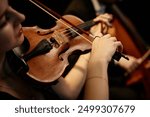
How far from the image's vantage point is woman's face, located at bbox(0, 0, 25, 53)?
739 mm

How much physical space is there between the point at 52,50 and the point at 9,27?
0.72ft

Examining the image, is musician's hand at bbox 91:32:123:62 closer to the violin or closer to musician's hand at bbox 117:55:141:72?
the violin

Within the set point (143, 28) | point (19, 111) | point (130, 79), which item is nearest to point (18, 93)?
point (19, 111)

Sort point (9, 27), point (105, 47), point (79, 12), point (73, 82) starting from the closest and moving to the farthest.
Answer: point (9, 27) < point (105, 47) < point (73, 82) < point (79, 12)

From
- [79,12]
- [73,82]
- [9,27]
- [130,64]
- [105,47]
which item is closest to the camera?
[9,27]

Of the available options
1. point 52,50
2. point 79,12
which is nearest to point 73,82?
point 52,50

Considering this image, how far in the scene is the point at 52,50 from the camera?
3.13 feet

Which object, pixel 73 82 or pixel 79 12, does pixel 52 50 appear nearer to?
pixel 73 82

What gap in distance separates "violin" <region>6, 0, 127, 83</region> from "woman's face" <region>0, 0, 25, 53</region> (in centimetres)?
8

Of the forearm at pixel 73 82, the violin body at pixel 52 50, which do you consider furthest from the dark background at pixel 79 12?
the forearm at pixel 73 82

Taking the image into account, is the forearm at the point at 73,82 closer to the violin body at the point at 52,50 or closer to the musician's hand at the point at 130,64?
the violin body at the point at 52,50

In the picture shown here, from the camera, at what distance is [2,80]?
2.90 ft

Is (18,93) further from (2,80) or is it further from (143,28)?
(143,28)

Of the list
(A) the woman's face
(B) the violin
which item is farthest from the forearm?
(A) the woman's face
